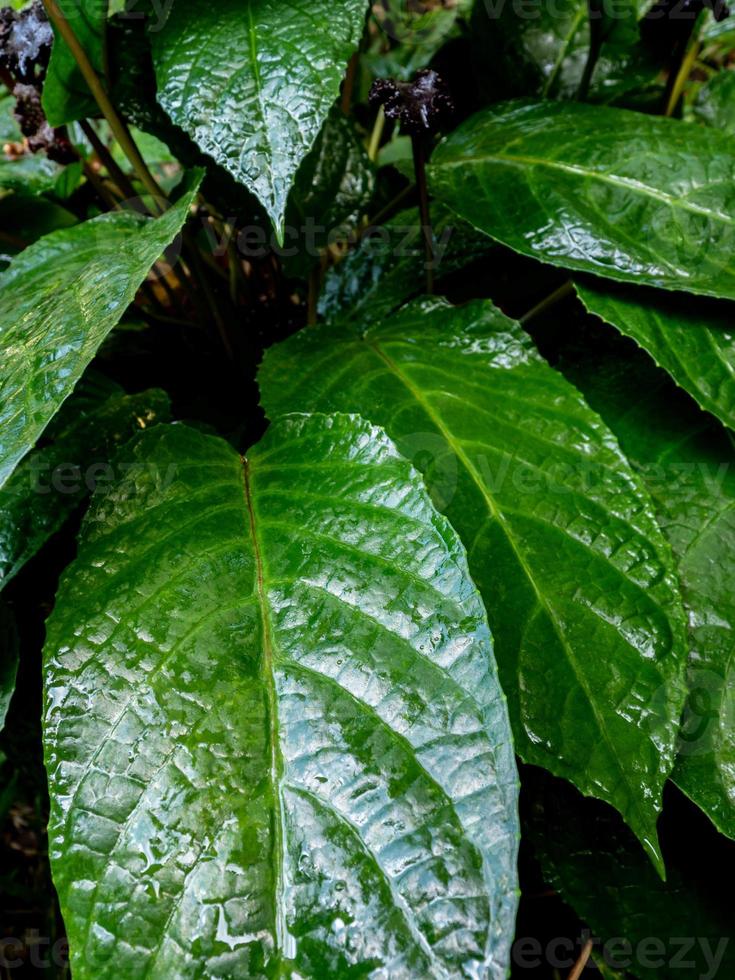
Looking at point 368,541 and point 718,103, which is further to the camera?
point 718,103

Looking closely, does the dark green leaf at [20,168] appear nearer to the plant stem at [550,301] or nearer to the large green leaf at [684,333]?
the plant stem at [550,301]

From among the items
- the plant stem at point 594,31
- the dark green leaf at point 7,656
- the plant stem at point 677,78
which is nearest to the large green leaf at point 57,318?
the dark green leaf at point 7,656

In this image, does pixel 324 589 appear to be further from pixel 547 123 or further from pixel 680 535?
pixel 547 123

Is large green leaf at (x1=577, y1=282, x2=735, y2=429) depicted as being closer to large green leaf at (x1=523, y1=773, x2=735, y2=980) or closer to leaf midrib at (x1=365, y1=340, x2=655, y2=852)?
leaf midrib at (x1=365, y1=340, x2=655, y2=852)

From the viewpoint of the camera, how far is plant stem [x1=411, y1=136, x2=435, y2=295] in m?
0.88

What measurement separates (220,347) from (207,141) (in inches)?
20.9

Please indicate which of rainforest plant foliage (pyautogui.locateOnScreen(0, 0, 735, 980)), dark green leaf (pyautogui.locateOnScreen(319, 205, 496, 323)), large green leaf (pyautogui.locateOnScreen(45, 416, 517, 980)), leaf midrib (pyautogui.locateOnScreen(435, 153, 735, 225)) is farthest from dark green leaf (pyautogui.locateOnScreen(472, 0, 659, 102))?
large green leaf (pyautogui.locateOnScreen(45, 416, 517, 980))

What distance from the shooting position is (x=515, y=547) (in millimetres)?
715

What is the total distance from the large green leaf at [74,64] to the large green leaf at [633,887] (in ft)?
3.22

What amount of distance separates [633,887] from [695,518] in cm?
39

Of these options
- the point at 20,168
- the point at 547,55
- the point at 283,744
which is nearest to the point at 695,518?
the point at 283,744

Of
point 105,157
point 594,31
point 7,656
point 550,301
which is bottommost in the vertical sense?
point 7,656

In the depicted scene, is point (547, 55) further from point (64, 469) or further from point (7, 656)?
point (7, 656)

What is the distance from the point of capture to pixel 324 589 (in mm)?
615
